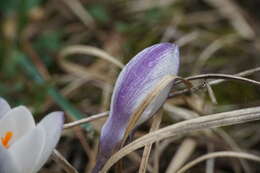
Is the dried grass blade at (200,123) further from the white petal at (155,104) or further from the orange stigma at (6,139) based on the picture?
the orange stigma at (6,139)

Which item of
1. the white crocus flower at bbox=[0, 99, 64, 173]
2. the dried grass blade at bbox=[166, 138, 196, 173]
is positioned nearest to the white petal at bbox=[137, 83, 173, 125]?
the white crocus flower at bbox=[0, 99, 64, 173]

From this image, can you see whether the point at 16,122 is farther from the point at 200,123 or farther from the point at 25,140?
the point at 200,123

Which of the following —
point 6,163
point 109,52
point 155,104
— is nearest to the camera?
point 6,163

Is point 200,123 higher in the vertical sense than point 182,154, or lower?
higher

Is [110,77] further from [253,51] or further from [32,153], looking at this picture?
[32,153]

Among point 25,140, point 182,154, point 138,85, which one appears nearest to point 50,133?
point 25,140

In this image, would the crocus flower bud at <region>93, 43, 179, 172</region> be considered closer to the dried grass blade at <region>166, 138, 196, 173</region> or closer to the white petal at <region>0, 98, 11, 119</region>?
the white petal at <region>0, 98, 11, 119</region>

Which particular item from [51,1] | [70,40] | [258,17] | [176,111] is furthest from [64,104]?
[258,17]

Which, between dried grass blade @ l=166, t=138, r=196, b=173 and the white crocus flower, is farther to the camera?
dried grass blade @ l=166, t=138, r=196, b=173
